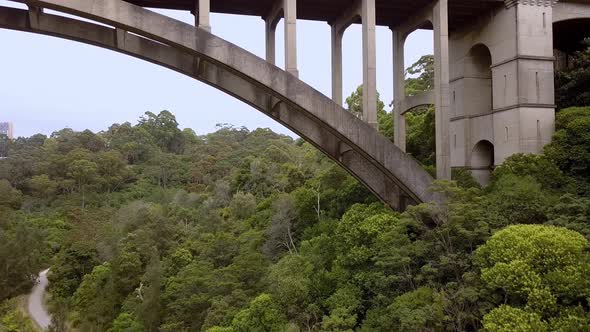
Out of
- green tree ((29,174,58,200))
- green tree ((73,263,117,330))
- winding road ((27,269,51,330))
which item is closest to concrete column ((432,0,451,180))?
green tree ((73,263,117,330))

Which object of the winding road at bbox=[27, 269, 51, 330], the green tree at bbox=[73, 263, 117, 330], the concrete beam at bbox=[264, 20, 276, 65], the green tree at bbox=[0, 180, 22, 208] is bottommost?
the winding road at bbox=[27, 269, 51, 330]

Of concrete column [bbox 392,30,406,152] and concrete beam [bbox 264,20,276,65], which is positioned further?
concrete column [bbox 392,30,406,152]

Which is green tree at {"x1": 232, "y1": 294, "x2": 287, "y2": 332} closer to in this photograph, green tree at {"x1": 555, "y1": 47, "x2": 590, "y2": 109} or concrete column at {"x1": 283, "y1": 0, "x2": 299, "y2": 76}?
concrete column at {"x1": 283, "y1": 0, "x2": 299, "y2": 76}

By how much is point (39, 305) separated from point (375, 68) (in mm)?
23889

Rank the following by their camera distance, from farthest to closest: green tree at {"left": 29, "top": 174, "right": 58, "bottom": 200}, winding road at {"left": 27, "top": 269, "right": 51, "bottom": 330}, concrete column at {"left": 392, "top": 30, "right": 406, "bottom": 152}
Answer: green tree at {"left": 29, "top": 174, "right": 58, "bottom": 200}
winding road at {"left": 27, "top": 269, "right": 51, "bottom": 330}
concrete column at {"left": 392, "top": 30, "right": 406, "bottom": 152}

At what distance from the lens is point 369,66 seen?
34.5 feet

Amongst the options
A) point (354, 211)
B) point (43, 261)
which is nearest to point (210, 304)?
point (354, 211)

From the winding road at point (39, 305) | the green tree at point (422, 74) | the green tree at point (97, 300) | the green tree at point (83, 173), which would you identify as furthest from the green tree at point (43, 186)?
the green tree at point (422, 74)

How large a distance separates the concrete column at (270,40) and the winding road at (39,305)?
19.9m

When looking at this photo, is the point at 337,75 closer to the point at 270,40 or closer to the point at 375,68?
the point at 375,68

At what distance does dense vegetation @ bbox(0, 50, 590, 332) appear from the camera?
8375mm

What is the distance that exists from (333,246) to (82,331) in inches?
550

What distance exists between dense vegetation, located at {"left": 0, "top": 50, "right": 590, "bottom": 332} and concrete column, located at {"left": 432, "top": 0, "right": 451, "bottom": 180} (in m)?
0.70

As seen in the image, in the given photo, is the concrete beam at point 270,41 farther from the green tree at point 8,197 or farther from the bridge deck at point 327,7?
the green tree at point 8,197
